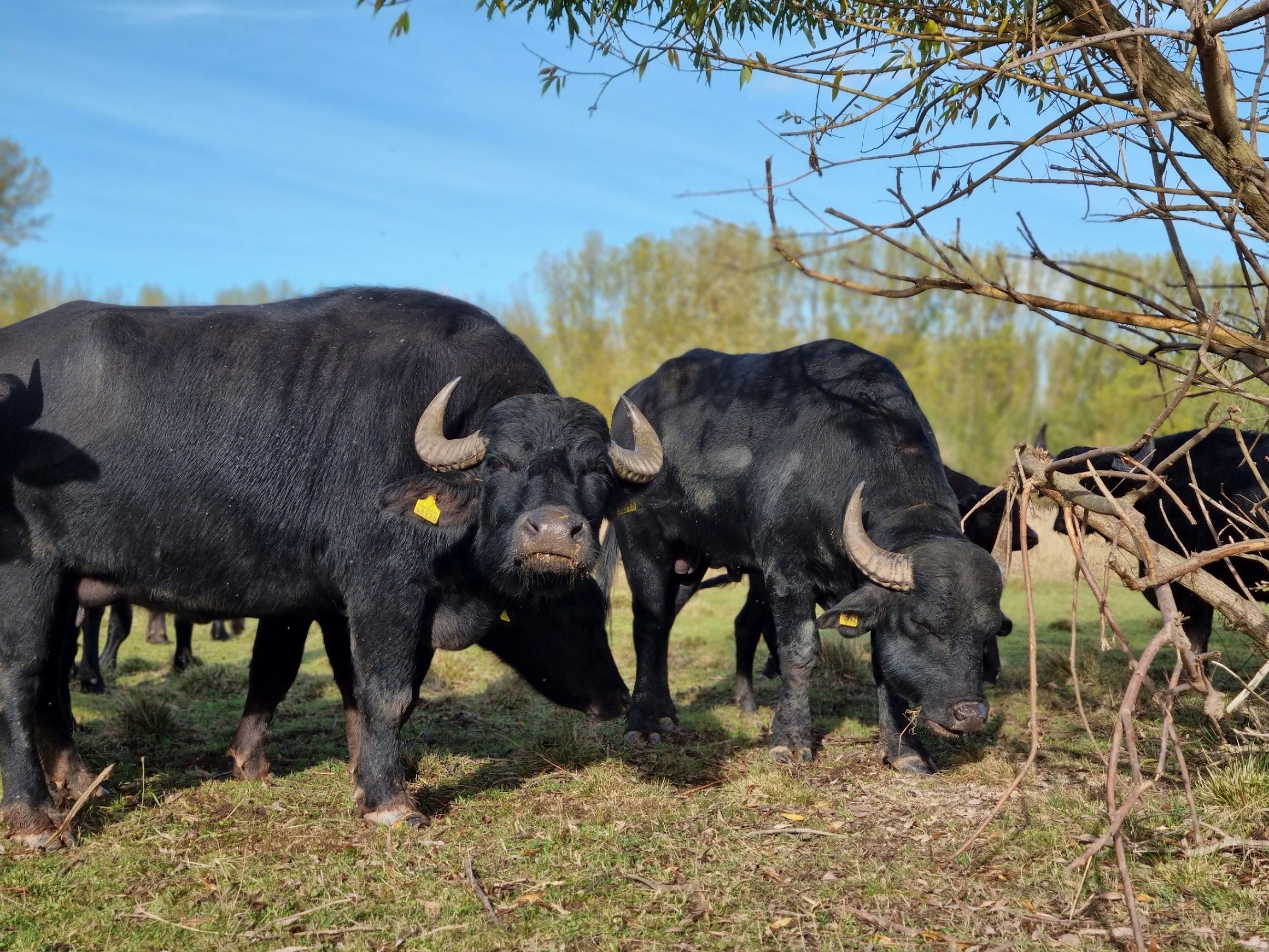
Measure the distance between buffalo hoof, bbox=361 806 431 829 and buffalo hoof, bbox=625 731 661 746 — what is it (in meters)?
2.19

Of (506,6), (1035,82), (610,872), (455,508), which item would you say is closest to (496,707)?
(455,508)

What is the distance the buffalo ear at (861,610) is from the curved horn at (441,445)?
84.6 inches

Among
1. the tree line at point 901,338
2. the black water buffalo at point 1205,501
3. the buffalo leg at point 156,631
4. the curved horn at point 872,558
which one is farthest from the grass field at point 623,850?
the tree line at point 901,338

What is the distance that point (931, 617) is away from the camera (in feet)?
19.2

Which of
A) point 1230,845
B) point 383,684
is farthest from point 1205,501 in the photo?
point 383,684

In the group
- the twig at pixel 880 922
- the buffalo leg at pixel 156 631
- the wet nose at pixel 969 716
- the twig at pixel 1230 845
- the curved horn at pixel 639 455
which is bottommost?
the buffalo leg at pixel 156 631

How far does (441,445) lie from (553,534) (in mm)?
872

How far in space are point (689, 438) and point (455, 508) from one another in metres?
2.81

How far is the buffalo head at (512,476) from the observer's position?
545 centimetres

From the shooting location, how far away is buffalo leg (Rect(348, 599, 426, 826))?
557 cm

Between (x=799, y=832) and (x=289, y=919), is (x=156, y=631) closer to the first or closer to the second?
(x=289, y=919)

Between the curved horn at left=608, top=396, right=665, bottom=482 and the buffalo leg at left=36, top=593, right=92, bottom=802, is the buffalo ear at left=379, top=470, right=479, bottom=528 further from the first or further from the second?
the buffalo leg at left=36, top=593, right=92, bottom=802

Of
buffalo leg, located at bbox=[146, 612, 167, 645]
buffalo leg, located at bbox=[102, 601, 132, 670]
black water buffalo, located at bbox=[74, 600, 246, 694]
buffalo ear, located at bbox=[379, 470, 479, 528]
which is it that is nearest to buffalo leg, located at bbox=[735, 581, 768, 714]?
buffalo ear, located at bbox=[379, 470, 479, 528]

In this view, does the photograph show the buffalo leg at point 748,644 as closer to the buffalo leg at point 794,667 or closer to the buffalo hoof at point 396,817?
the buffalo leg at point 794,667
